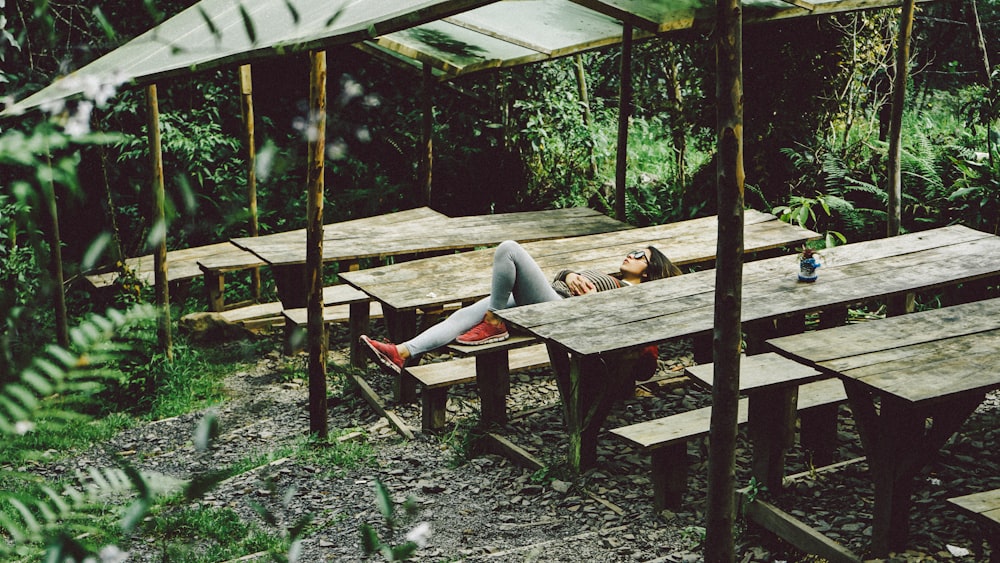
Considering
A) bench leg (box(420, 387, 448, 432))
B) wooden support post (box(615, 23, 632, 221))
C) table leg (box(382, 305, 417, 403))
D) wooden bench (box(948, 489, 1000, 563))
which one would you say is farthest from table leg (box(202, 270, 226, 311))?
wooden bench (box(948, 489, 1000, 563))

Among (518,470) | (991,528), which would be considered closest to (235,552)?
(518,470)

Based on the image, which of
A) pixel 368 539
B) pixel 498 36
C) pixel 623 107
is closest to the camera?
pixel 368 539

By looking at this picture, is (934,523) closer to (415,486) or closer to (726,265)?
(726,265)

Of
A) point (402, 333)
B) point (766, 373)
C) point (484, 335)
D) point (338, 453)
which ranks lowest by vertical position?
point (338, 453)

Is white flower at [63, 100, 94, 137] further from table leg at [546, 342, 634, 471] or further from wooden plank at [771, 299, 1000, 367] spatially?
table leg at [546, 342, 634, 471]

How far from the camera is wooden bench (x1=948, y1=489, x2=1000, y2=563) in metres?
2.59

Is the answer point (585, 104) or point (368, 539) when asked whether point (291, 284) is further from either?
point (368, 539)

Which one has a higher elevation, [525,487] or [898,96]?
[898,96]

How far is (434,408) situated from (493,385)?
1.18ft

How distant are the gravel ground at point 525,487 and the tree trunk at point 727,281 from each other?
29.9 inches

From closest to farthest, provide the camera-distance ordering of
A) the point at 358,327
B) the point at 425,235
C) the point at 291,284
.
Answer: the point at 358,327
the point at 291,284
the point at 425,235

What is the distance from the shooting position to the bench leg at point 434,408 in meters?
4.86

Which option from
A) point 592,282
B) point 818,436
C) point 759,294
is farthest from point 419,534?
point 592,282

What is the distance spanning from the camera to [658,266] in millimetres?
5086
